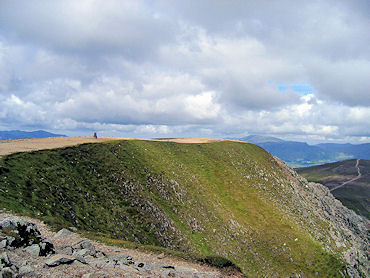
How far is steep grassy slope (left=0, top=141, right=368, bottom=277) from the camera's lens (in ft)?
108

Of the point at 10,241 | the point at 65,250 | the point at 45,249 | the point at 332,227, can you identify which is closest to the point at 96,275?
the point at 45,249

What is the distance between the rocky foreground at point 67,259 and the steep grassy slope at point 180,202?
650 cm

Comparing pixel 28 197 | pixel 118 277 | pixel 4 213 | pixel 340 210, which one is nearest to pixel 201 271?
pixel 118 277

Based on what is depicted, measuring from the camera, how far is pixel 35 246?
16.8 metres

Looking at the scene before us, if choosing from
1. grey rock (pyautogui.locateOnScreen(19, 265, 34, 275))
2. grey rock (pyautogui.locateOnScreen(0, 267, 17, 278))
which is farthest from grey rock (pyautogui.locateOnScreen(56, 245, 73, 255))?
grey rock (pyautogui.locateOnScreen(0, 267, 17, 278))

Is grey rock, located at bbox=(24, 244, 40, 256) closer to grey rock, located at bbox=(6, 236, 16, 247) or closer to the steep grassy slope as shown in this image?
grey rock, located at bbox=(6, 236, 16, 247)

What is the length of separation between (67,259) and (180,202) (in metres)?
36.0

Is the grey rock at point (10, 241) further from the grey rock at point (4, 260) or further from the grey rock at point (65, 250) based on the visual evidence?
the grey rock at point (65, 250)

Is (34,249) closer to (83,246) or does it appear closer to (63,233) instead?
(83,246)

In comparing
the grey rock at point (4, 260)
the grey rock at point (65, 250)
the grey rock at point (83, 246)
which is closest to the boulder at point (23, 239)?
the grey rock at point (65, 250)

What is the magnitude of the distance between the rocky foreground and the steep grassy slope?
6498 mm

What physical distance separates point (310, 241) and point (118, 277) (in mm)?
57548

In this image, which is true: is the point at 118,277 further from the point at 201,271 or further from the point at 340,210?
the point at 340,210

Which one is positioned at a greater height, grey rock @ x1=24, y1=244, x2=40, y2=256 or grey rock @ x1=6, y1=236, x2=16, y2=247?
grey rock @ x1=6, y1=236, x2=16, y2=247
